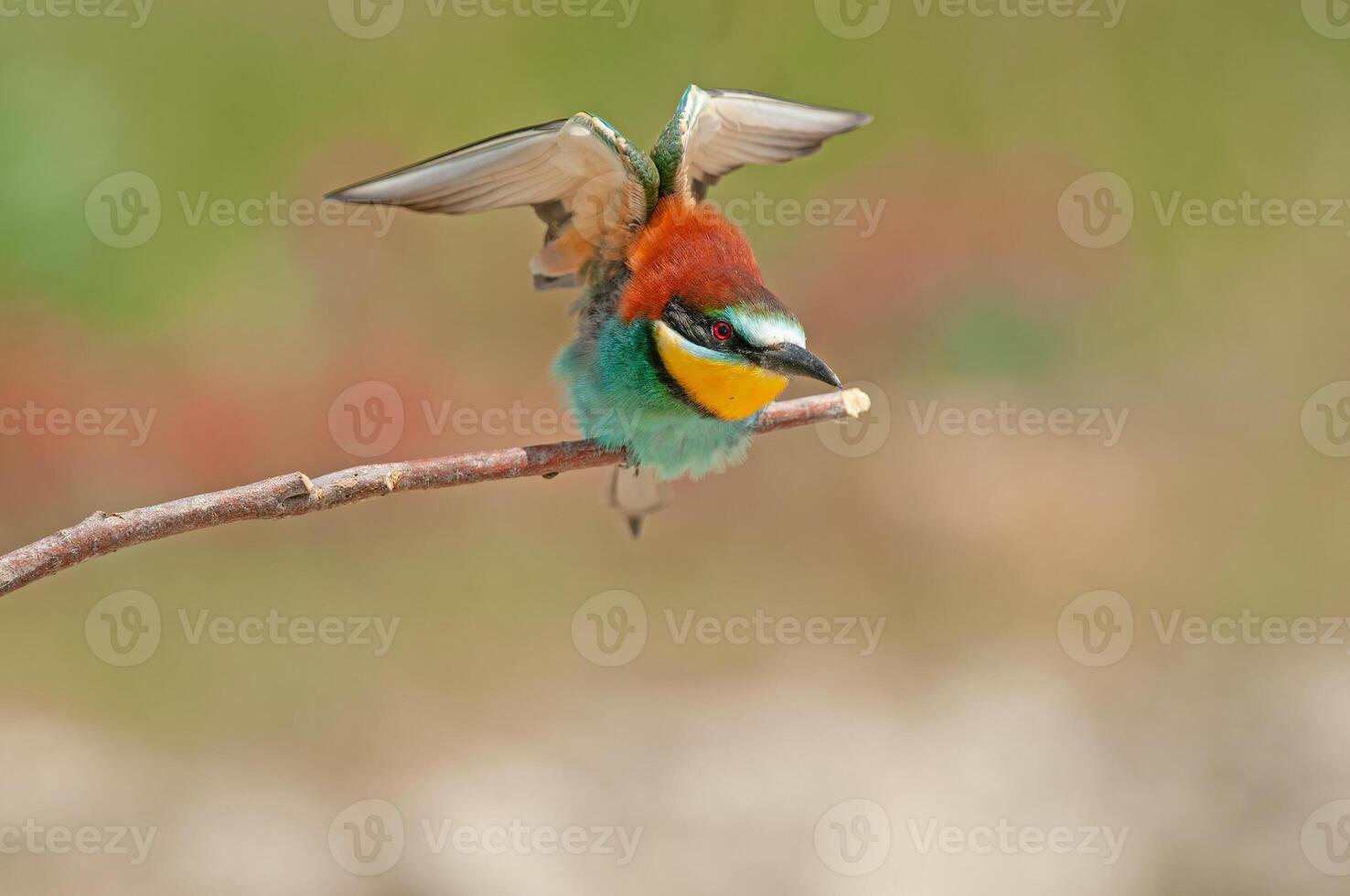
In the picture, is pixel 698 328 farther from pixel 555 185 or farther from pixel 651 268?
pixel 555 185

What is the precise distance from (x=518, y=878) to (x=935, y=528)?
1.56 m

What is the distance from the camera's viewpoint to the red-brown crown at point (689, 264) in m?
1.46

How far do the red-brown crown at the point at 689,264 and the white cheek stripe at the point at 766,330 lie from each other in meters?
0.03

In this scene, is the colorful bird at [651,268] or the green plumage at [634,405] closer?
the colorful bird at [651,268]

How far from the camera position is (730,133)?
6.00 feet

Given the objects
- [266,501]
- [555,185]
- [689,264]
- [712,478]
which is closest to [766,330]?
[689,264]

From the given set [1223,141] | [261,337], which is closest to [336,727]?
[261,337]

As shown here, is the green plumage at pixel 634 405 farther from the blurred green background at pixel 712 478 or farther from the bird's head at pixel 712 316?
the blurred green background at pixel 712 478

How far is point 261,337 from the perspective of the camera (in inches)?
122

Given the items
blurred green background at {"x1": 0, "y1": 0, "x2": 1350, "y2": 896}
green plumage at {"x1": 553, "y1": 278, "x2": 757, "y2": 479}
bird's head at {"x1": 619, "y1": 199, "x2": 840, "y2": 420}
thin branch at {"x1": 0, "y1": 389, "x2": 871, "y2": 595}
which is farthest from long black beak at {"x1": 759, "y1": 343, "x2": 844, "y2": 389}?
blurred green background at {"x1": 0, "y1": 0, "x2": 1350, "y2": 896}

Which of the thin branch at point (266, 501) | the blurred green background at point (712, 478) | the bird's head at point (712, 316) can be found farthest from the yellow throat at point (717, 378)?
the blurred green background at point (712, 478)

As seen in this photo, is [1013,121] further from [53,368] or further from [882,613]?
[53,368]

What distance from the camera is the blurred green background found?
8.89 ft

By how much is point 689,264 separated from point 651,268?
76 mm
